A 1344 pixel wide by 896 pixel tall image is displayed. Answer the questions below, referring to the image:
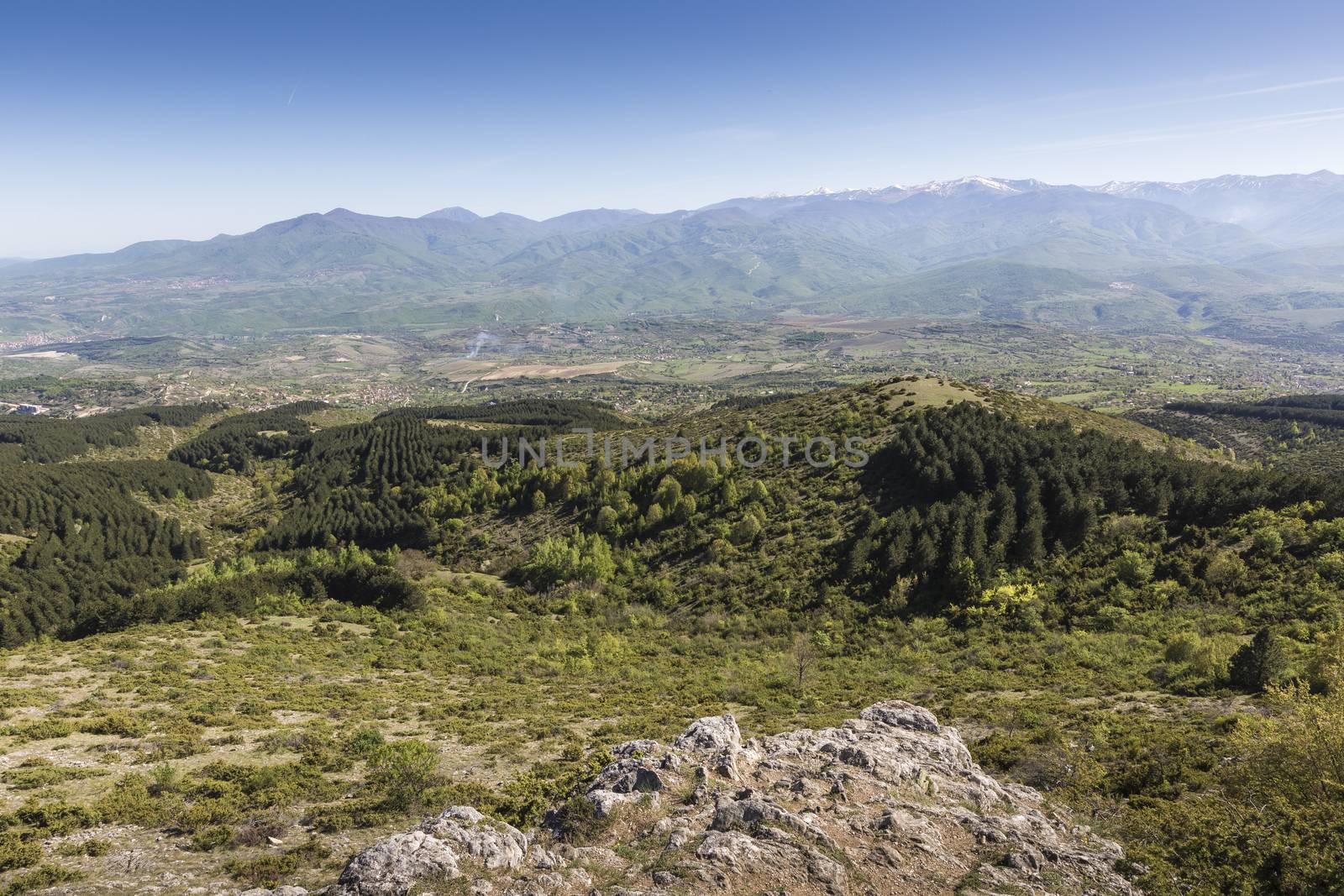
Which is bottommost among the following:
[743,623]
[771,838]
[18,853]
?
[743,623]

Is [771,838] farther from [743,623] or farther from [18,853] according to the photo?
[743,623]

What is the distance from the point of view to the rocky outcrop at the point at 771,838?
16.0m

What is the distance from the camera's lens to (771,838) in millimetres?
17672

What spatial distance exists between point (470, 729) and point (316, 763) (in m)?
Result: 7.67

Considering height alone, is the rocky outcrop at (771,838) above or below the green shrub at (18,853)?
below

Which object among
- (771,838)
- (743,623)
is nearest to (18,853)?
(771,838)

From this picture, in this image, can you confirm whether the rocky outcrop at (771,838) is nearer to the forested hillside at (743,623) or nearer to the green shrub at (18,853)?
the forested hillside at (743,623)

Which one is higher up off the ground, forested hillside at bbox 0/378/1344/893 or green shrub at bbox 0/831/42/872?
green shrub at bbox 0/831/42/872

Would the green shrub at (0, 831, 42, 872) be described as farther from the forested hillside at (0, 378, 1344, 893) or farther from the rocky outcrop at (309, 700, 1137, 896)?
the rocky outcrop at (309, 700, 1137, 896)

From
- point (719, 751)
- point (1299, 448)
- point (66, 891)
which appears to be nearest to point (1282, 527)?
point (719, 751)

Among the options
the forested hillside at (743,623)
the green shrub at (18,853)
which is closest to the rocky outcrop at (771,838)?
the forested hillside at (743,623)

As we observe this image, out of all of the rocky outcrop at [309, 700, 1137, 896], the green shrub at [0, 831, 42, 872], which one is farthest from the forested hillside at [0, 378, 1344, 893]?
the rocky outcrop at [309, 700, 1137, 896]

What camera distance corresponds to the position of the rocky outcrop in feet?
52.5

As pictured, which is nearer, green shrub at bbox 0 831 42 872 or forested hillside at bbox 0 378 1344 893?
green shrub at bbox 0 831 42 872
